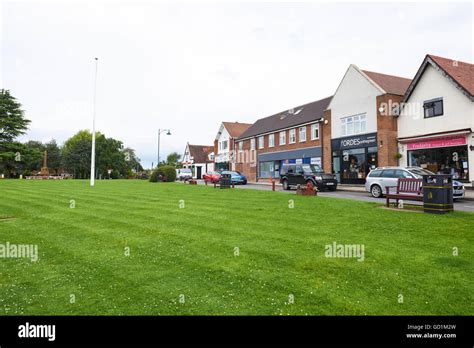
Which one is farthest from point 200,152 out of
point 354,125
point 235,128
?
point 354,125

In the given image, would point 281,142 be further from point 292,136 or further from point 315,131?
point 315,131

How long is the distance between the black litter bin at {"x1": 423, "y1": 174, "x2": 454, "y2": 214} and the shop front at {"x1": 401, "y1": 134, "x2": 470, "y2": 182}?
38.7ft

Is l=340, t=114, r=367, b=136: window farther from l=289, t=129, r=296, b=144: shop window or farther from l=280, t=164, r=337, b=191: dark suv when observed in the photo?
l=289, t=129, r=296, b=144: shop window

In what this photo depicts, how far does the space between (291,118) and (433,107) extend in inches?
749

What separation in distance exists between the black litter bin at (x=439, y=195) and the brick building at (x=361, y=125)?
15964 mm

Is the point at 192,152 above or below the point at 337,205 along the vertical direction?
above

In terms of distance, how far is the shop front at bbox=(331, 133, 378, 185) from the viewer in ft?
92.9

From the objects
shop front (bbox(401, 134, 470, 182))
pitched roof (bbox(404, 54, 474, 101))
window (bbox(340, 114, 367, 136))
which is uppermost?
pitched roof (bbox(404, 54, 474, 101))

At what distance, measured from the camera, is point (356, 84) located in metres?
30.4

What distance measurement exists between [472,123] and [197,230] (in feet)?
69.8

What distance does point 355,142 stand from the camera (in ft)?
98.3

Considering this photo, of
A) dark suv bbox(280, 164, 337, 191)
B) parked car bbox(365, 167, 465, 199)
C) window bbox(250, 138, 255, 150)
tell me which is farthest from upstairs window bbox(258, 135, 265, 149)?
parked car bbox(365, 167, 465, 199)
